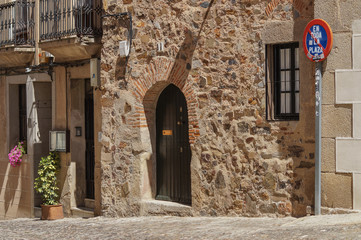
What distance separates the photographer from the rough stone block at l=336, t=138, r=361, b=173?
30.7 ft

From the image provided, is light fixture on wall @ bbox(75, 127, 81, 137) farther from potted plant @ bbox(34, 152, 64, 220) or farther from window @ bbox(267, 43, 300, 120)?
window @ bbox(267, 43, 300, 120)

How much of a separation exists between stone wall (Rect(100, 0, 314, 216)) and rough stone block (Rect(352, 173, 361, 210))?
0.75 metres

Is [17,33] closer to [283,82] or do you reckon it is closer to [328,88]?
[283,82]

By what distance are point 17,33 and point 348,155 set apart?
949cm

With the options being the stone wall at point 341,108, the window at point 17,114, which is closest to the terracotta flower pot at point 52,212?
the window at point 17,114

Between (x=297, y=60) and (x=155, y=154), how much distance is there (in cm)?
358

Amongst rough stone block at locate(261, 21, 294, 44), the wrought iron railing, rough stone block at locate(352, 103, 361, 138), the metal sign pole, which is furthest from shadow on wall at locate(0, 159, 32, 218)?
rough stone block at locate(352, 103, 361, 138)

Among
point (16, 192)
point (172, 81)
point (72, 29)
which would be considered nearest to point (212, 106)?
point (172, 81)

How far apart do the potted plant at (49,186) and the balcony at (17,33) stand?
2.54m

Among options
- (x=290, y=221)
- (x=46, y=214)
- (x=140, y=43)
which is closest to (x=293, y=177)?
(x=290, y=221)

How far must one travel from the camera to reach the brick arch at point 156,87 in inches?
447

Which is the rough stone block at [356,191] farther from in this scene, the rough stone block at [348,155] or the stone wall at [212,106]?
the stone wall at [212,106]

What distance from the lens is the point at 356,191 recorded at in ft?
30.7

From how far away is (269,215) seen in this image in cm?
1040
